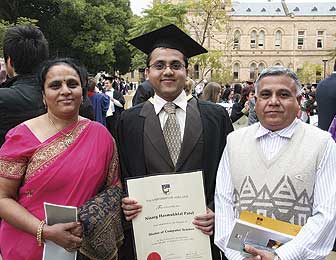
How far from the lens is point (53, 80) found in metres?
2.70

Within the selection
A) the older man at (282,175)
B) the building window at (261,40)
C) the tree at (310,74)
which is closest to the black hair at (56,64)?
the older man at (282,175)

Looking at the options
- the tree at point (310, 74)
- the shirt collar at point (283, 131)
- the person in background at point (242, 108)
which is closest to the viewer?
the shirt collar at point (283, 131)

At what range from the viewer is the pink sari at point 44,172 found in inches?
101

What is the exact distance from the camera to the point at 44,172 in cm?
254

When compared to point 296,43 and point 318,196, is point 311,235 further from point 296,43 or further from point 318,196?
point 296,43

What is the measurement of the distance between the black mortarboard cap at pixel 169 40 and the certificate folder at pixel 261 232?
4.33ft

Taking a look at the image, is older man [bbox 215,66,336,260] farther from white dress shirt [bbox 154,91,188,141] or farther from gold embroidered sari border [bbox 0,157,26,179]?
gold embroidered sari border [bbox 0,157,26,179]

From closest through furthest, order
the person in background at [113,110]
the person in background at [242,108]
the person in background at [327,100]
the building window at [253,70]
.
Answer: the person in background at [327,100], the person in background at [242,108], the person in background at [113,110], the building window at [253,70]

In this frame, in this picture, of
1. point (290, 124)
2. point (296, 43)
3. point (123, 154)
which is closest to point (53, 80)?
point (123, 154)

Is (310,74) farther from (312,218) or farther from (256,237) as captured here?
(256,237)

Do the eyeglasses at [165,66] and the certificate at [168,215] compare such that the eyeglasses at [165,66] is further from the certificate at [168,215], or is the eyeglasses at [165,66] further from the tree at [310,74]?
the tree at [310,74]

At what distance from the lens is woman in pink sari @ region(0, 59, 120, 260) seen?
254 cm

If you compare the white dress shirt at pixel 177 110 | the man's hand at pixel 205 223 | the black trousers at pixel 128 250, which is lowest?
the black trousers at pixel 128 250

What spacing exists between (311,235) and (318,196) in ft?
0.67
